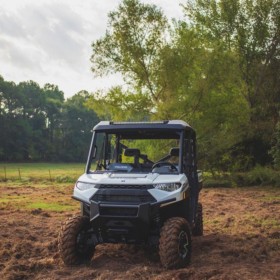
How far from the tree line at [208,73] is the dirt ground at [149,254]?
1497 cm

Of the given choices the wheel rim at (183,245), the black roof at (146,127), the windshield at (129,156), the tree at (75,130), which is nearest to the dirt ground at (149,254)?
the wheel rim at (183,245)

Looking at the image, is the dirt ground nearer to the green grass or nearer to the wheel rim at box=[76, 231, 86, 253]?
the wheel rim at box=[76, 231, 86, 253]

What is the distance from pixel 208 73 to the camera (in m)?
29.7

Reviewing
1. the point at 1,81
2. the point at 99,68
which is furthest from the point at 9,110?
the point at 99,68

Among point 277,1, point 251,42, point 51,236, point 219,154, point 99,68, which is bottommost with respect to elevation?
point 51,236

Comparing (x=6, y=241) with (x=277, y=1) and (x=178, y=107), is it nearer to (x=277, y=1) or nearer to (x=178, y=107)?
(x=178, y=107)

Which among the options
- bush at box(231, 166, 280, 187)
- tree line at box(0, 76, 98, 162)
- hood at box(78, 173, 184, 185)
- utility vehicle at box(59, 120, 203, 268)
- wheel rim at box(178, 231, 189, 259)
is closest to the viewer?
utility vehicle at box(59, 120, 203, 268)

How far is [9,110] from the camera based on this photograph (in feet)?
355

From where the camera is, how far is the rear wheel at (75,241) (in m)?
8.88

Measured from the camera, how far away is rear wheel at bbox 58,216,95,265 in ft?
29.1

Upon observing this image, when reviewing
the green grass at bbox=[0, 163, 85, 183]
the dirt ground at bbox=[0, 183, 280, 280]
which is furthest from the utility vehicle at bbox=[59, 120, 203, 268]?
the green grass at bbox=[0, 163, 85, 183]

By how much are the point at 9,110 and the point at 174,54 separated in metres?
83.1

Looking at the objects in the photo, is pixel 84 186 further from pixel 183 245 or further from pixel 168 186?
pixel 183 245

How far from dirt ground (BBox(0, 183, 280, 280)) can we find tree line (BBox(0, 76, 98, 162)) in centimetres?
8207
